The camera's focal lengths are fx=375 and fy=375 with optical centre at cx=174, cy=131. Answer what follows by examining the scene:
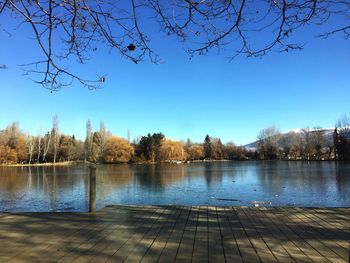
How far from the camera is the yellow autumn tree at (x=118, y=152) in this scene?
8675 cm

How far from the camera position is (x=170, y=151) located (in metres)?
92.6

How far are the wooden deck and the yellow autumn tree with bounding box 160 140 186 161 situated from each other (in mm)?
84670

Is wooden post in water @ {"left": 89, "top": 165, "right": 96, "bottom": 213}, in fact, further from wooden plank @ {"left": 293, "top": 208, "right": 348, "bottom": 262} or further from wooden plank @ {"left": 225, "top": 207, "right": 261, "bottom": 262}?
wooden plank @ {"left": 293, "top": 208, "right": 348, "bottom": 262}

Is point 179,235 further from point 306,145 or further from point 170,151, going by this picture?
point 306,145

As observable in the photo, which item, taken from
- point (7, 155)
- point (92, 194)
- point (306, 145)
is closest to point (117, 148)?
point (7, 155)

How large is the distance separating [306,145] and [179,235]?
103785 mm

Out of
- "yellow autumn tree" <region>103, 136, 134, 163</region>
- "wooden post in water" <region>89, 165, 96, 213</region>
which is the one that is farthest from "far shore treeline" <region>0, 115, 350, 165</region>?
"wooden post in water" <region>89, 165, 96, 213</region>

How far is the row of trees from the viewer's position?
86.8 metres

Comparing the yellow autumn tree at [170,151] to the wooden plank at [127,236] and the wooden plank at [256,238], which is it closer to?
the wooden plank at [127,236]

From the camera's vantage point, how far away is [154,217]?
6527 mm

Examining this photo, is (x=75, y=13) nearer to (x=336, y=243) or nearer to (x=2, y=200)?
(x=336, y=243)

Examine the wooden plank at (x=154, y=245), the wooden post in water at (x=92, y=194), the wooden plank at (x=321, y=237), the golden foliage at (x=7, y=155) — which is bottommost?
the wooden plank at (x=321, y=237)

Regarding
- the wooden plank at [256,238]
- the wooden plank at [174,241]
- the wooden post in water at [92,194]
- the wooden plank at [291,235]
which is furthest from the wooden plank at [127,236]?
the wooden plank at [291,235]

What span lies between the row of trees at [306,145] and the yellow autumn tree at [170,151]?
31076 millimetres
